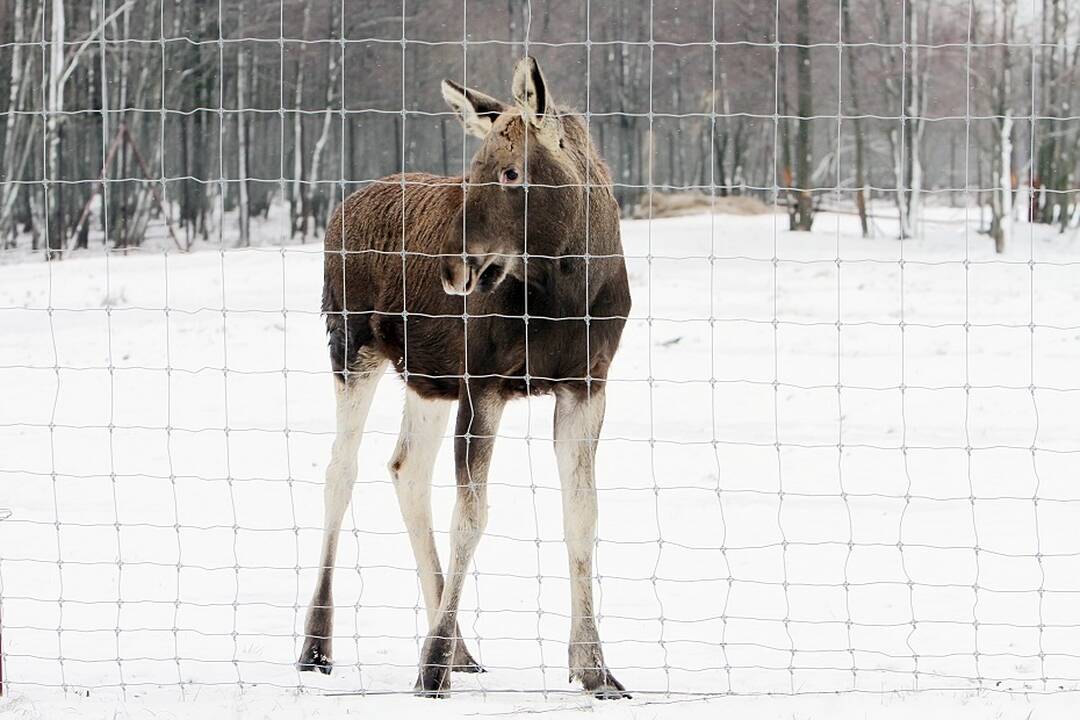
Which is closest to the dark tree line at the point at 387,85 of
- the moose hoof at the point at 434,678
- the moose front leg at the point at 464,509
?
the moose front leg at the point at 464,509

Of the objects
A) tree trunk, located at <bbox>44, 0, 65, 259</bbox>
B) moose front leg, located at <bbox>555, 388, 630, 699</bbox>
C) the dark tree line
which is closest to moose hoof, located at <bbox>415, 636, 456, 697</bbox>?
moose front leg, located at <bbox>555, 388, 630, 699</bbox>

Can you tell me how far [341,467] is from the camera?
652 cm

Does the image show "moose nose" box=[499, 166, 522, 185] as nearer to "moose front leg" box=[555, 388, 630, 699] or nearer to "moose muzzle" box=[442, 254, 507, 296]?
"moose muzzle" box=[442, 254, 507, 296]

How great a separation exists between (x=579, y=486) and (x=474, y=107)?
1536mm

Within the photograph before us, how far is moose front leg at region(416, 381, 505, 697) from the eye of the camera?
17.6 ft

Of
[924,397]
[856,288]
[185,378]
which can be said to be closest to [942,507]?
[924,397]

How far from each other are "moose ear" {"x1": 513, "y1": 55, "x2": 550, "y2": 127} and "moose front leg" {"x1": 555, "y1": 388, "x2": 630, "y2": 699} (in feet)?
3.54

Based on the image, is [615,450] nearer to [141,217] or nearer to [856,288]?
[856,288]

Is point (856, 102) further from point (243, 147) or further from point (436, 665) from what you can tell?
point (436, 665)

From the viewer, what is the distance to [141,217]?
2866cm

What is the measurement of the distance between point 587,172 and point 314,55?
1016 inches

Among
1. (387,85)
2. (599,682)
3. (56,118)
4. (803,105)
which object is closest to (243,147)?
(387,85)

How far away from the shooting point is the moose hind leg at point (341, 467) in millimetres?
6156

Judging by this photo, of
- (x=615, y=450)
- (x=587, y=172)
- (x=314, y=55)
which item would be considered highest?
(x=314, y=55)
